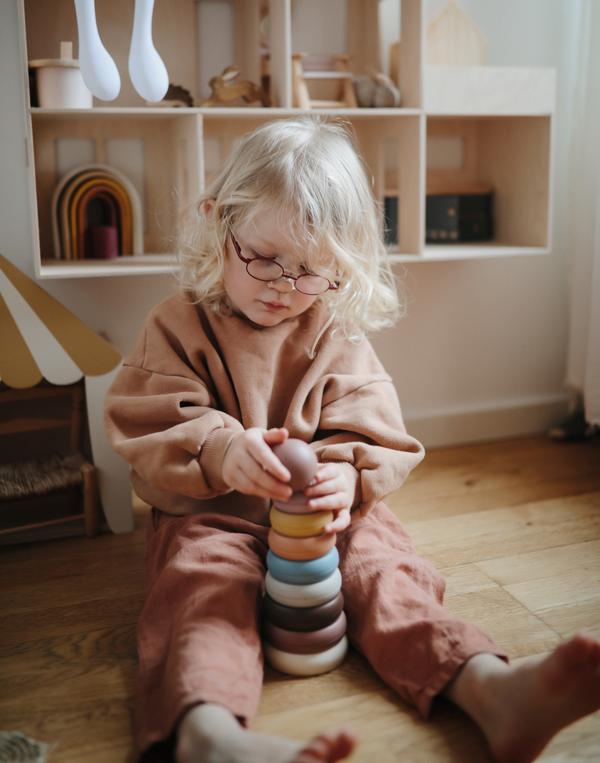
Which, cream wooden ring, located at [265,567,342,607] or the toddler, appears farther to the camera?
cream wooden ring, located at [265,567,342,607]

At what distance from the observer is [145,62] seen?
4.86 feet

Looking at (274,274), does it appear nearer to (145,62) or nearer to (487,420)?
(145,62)

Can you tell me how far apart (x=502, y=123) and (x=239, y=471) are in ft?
4.21

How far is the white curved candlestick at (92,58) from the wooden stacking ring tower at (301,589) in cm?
77

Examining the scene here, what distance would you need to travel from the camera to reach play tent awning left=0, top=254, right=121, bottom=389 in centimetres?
156

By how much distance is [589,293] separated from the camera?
80.4 inches

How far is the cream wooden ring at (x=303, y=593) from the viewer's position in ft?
3.65

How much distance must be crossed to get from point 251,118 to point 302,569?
3.52ft

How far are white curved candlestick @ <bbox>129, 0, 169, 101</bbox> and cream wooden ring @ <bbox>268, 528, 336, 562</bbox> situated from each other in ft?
2.77

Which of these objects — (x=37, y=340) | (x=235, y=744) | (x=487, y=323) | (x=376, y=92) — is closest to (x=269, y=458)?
(x=235, y=744)

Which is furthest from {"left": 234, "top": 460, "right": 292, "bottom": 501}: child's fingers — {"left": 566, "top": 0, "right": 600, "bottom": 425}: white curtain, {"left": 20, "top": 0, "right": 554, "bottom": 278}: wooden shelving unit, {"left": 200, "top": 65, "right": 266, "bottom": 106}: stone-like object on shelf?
{"left": 566, "top": 0, "right": 600, "bottom": 425}: white curtain

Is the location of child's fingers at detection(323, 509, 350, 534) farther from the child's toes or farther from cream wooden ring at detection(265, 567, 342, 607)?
Answer: the child's toes

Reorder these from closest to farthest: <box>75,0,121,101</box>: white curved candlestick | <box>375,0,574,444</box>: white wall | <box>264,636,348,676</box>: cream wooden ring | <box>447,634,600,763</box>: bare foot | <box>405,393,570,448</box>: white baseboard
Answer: <box>447,634,600,763</box>: bare foot
<box>264,636,348,676</box>: cream wooden ring
<box>75,0,121,101</box>: white curved candlestick
<box>375,0,574,444</box>: white wall
<box>405,393,570,448</box>: white baseboard

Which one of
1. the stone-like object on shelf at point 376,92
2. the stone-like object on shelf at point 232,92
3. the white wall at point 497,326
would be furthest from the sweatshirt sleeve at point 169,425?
the white wall at point 497,326
